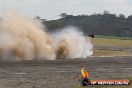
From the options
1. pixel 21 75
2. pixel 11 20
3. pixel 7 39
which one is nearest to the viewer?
pixel 21 75

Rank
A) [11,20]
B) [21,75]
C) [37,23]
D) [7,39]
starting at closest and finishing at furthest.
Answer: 1. [21,75]
2. [7,39]
3. [11,20]
4. [37,23]

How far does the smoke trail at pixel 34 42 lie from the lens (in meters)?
38.6

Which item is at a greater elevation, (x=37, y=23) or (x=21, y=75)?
(x=37, y=23)

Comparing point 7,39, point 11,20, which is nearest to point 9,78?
point 7,39

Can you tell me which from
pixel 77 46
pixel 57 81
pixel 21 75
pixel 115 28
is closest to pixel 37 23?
pixel 77 46

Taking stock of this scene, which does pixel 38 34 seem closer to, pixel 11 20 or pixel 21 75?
pixel 11 20

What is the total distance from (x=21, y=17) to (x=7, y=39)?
566cm

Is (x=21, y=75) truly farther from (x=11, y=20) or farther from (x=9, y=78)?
(x=11, y=20)

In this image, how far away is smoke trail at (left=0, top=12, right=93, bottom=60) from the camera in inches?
1521

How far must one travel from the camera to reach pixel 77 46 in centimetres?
4712

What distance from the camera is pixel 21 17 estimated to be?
43.8 metres

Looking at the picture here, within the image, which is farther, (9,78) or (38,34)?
(38,34)

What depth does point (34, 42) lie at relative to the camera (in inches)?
1624

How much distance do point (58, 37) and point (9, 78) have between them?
2286cm
